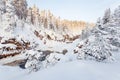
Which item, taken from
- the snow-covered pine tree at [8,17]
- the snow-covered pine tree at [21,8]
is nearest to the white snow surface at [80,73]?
the snow-covered pine tree at [8,17]

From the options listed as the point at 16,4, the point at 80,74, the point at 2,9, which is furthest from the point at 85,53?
the point at 16,4

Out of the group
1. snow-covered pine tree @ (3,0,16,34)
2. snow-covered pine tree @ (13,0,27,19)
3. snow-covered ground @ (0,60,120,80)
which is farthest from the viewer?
snow-covered pine tree @ (13,0,27,19)

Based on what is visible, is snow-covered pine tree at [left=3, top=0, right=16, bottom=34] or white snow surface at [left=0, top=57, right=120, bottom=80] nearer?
white snow surface at [left=0, top=57, right=120, bottom=80]

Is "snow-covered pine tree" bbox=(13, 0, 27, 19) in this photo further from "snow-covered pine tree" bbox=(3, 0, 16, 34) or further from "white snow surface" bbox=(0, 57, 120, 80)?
"white snow surface" bbox=(0, 57, 120, 80)

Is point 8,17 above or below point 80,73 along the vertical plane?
above

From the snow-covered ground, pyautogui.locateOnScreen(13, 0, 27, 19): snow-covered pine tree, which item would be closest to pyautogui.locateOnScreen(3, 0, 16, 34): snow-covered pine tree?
pyautogui.locateOnScreen(13, 0, 27, 19): snow-covered pine tree

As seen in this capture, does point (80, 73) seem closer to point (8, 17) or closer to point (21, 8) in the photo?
point (8, 17)

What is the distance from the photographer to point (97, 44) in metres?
19.7

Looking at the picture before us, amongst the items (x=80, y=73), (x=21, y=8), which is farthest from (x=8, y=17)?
(x=80, y=73)

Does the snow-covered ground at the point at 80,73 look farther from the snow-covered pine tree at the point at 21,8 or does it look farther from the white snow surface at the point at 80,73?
the snow-covered pine tree at the point at 21,8

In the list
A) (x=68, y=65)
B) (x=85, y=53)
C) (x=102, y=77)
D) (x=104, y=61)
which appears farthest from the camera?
(x=85, y=53)

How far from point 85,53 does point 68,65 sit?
4041mm

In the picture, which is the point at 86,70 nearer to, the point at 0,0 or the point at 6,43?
the point at 6,43

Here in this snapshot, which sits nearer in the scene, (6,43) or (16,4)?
(6,43)
